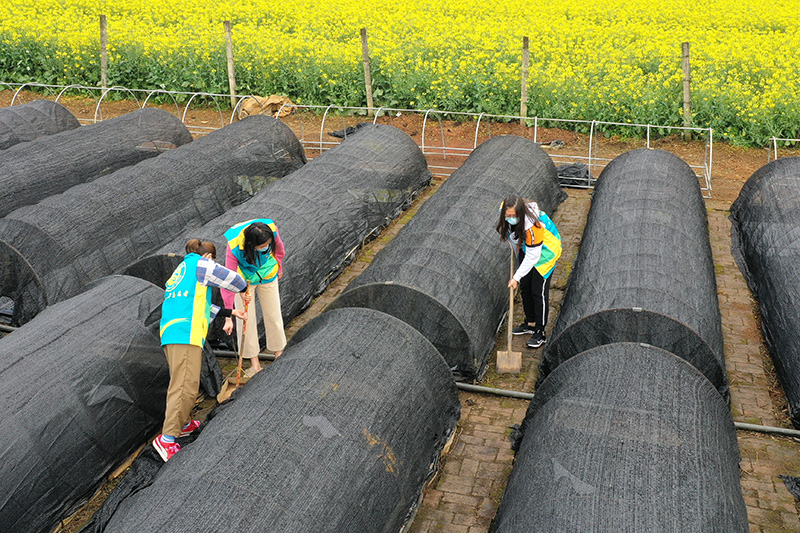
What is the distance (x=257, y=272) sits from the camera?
6.47m

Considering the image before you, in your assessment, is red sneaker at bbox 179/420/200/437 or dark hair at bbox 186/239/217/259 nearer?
dark hair at bbox 186/239/217/259

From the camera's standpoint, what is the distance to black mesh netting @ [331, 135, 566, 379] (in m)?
6.48

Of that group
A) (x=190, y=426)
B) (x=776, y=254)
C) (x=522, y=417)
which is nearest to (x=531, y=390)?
(x=522, y=417)

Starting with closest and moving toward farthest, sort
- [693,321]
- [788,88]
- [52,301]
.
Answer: [693,321] → [52,301] → [788,88]

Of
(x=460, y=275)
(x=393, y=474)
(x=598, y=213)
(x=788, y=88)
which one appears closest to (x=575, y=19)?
(x=788, y=88)

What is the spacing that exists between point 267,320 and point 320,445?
2.67 meters

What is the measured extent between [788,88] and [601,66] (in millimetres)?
3833

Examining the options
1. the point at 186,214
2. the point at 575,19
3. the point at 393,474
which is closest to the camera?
the point at 393,474

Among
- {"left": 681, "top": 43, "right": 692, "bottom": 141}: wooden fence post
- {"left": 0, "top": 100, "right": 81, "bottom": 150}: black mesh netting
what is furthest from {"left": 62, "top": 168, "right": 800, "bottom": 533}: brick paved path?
{"left": 0, "top": 100, "right": 81, "bottom": 150}: black mesh netting

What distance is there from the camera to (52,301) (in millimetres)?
7656

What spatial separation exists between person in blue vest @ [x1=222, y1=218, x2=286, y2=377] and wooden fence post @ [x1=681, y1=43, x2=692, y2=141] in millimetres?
9678

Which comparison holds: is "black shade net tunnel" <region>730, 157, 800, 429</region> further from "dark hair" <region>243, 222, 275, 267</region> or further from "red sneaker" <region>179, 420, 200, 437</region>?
"red sneaker" <region>179, 420, 200, 437</region>

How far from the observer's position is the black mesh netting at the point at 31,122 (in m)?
12.2

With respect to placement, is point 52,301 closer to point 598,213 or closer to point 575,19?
point 598,213
